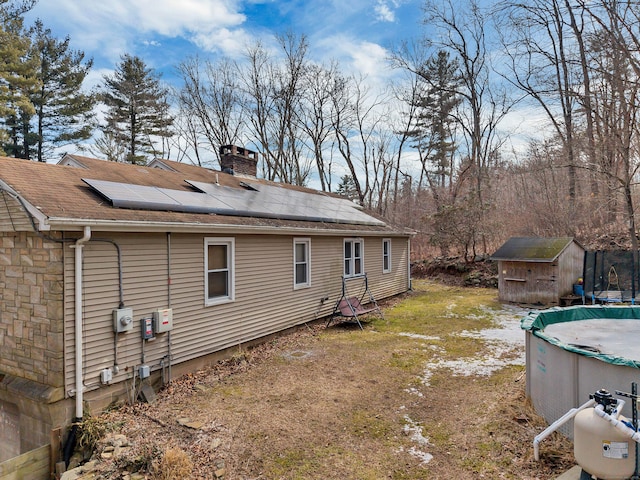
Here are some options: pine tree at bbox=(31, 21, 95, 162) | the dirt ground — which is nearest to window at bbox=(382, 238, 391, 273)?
the dirt ground

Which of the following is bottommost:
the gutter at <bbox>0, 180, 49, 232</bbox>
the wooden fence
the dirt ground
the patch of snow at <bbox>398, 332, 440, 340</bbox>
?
the wooden fence

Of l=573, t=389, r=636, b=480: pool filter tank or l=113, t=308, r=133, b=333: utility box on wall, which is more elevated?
l=113, t=308, r=133, b=333: utility box on wall

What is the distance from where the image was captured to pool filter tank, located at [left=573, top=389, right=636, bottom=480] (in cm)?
285

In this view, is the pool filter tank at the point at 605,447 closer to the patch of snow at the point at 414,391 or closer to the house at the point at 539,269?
the patch of snow at the point at 414,391

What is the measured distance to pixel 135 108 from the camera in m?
22.5

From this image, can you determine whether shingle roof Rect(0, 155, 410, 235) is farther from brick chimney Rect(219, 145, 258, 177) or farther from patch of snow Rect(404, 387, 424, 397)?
brick chimney Rect(219, 145, 258, 177)

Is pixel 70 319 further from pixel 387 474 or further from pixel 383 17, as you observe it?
pixel 383 17

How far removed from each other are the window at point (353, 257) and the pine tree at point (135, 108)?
1737 centimetres

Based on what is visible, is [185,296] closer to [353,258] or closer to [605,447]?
[605,447]

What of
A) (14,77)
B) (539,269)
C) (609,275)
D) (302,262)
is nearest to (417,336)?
(302,262)

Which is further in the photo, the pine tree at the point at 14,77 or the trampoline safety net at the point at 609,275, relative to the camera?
the pine tree at the point at 14,77

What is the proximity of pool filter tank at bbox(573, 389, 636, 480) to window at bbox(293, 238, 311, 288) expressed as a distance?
664cm

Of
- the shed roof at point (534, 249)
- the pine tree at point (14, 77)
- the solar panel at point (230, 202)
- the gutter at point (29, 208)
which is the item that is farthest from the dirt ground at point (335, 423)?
the pine tree at point (14, 77)

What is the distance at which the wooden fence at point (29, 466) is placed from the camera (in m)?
4.02
